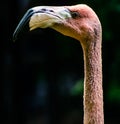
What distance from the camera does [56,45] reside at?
782 centimetres

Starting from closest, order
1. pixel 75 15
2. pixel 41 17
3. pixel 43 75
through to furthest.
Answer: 1. pixel 41 17
2. pixel 75 15
3. pixel 43 75

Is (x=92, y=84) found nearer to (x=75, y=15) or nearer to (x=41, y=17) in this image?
(x=75, y=15)

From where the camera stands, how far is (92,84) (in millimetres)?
3555

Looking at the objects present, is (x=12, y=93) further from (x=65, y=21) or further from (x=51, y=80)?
(x=65, y=21)

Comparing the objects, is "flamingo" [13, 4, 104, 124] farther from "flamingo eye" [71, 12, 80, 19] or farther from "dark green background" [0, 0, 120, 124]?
"dark green background" [0, 0, 120, 124]

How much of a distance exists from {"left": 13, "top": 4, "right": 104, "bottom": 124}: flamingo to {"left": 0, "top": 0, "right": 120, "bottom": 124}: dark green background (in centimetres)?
325

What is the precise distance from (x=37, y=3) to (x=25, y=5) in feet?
2.05

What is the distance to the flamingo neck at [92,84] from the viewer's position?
3545mm

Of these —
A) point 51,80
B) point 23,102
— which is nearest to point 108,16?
point 51,80

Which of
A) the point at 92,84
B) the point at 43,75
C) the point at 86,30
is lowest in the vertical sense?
the point at 43,75

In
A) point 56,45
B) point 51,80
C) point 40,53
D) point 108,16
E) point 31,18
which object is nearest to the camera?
point 31,18

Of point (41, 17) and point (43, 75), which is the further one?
point (43, 75)

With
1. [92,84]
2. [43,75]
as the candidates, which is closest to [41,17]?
[92,84]

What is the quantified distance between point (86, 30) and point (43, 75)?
5.64 meters
